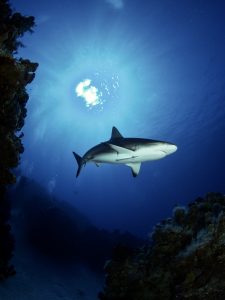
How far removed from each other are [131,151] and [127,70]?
22367 millimetres

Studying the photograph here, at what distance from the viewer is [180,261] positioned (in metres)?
4.94

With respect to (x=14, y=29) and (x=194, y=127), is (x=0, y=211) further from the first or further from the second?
(x=194, y=127)

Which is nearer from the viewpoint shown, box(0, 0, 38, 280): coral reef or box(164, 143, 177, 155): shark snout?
box(0, 0, 38, 280): coral reef

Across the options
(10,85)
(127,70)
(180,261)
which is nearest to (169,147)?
(180,261)

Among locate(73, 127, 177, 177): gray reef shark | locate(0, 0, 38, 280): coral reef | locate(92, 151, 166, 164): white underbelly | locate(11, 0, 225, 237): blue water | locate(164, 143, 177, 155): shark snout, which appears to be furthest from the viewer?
locate(11, 0, 225, 237): blue water

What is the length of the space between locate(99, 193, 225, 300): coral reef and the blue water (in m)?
2.20

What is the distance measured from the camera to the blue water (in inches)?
861

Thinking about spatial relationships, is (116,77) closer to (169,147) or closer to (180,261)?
(169,147)

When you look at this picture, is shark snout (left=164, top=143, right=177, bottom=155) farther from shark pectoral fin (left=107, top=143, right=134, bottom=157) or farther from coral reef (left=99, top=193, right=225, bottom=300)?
coral reef (left=99, top=193, right=225, bottom=300)

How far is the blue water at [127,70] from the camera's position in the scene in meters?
21.9

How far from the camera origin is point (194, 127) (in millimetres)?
48062

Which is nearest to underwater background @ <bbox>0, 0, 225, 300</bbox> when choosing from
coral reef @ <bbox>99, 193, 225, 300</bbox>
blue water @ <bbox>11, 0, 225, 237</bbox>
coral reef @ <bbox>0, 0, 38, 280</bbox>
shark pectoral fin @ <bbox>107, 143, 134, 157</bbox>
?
blue water @ <bbox>11, 0, 225, 237</bbox>

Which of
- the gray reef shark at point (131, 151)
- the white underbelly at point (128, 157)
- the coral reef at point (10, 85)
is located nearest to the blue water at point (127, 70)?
the white underbelly at point (128, 157)

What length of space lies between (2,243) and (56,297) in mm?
3317
